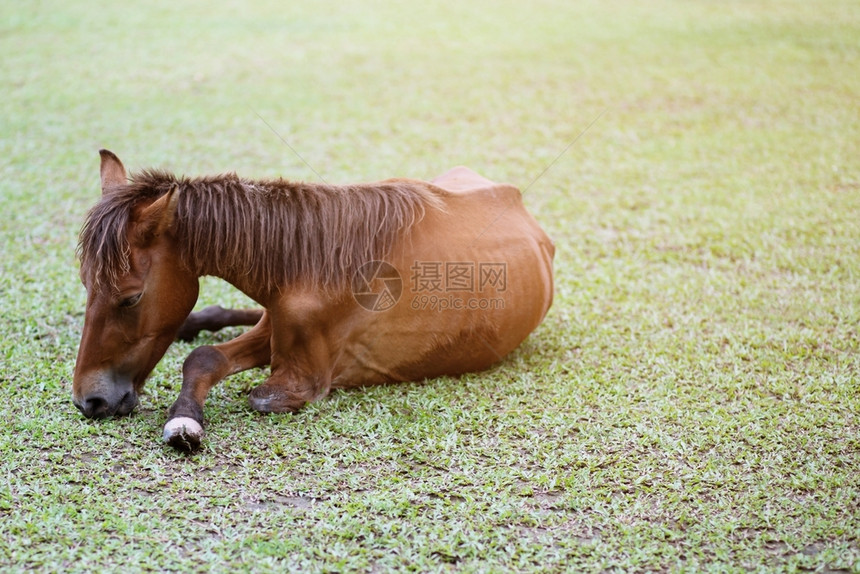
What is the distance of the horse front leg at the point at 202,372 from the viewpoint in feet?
11.2

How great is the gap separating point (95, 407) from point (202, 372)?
487 millimetres

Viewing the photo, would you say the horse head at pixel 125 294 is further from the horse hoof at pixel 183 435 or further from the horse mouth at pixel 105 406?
the horse hoof at pixel 183 435

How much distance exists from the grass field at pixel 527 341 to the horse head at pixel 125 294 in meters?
0.23

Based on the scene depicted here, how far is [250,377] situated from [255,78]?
670 centimetres

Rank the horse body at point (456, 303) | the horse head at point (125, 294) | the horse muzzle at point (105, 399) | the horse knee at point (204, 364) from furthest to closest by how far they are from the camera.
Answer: the horse body at point (456, 303) < the horse knee at point (204, 364) < the horse muzzle at point (105, 399) < the horse head at point (125, 294)

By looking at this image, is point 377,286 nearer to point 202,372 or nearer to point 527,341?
point 202,372

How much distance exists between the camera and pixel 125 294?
3.40 metres

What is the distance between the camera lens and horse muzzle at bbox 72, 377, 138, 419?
3494 millimetres

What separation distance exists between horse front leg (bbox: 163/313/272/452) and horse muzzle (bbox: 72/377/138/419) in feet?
0.65

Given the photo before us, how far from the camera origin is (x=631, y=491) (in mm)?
3340

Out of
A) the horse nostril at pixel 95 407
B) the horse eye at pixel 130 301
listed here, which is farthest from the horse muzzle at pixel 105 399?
the horse eye at pixel 130 301

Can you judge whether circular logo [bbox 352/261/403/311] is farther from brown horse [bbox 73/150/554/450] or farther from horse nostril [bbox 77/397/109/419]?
horse nostril [bbox 77/397/109/419]

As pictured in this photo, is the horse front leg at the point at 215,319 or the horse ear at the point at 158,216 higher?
the horse ear at the point at 158,216

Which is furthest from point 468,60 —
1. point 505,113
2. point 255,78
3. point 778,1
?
point 778,1
